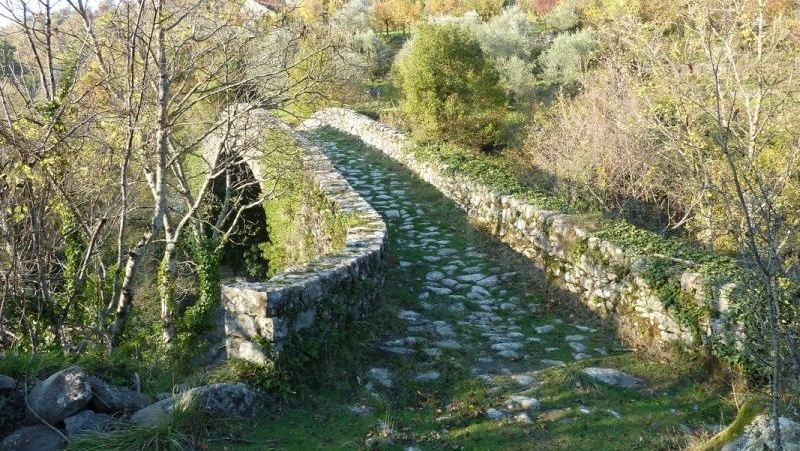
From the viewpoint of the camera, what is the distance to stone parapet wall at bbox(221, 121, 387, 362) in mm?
5492

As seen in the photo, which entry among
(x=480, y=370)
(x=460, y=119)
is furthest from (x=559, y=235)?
(x=460, y=119)

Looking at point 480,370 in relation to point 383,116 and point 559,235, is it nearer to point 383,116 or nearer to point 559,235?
point 559,235

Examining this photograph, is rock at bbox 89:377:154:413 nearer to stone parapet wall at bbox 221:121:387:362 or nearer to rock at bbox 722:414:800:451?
stone parapet wall at bbox 221:121:387:362

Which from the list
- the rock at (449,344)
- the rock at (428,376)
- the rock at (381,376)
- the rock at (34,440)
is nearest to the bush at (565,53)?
the rock at (449,344)

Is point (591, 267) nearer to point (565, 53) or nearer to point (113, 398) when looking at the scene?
point (113, 398)

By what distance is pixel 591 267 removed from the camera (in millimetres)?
7582

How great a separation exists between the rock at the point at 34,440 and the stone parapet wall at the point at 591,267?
5343 millimetres

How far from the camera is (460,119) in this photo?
15.9 meters

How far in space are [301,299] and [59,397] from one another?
205 centimetres

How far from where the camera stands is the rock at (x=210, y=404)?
4543mm

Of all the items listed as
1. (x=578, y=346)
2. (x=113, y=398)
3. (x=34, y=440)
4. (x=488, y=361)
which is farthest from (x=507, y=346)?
(x=34, y=440)

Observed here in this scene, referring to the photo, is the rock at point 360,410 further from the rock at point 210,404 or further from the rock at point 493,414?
the rock at point 493,414

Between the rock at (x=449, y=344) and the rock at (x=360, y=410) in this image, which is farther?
the rock at (x=449, y=344)

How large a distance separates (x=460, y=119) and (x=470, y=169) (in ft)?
13.0
